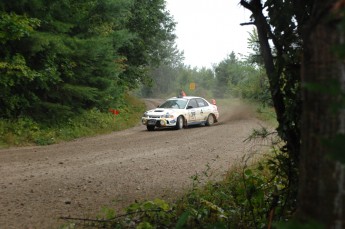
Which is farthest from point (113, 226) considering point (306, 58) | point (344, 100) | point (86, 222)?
point (344, 100)

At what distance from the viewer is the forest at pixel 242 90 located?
1.99 metres

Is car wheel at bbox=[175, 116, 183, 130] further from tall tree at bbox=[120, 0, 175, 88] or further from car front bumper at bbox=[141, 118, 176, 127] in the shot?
tall tree at bbox=[120, 0, 175, 88]

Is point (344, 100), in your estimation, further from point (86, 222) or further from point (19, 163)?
point (19, 163)

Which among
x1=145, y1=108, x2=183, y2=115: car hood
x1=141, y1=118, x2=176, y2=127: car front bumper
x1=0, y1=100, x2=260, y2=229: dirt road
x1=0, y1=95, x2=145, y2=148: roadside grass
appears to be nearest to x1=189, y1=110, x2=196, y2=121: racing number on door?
x1=145, y1=108, x2=183, y2=115: car hood

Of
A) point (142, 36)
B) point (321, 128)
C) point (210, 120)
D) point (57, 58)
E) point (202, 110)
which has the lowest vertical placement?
point (210, 120)

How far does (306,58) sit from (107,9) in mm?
19634

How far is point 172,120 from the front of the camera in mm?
21594

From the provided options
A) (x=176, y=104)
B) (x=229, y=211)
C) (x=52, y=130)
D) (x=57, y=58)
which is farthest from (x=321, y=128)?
(x=176, y=104)

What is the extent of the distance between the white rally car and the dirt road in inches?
167

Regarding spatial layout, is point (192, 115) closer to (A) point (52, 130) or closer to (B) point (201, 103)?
(B) point (201, 103)

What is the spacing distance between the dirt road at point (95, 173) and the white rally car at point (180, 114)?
4.25 meters

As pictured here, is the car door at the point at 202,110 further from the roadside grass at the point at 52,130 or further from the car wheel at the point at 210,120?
the roadside grass at the point at 52,130

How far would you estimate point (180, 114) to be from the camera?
72.4ft

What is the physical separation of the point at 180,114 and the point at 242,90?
13.2 feet
